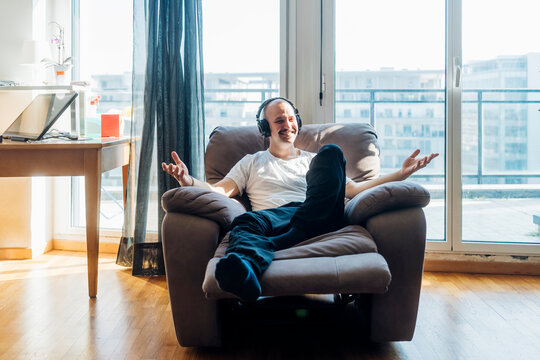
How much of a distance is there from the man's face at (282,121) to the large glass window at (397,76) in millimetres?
818

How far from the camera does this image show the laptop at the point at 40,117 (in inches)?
110

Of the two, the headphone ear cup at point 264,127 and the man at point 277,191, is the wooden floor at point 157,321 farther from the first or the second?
the headphone ear cup at point 264,127

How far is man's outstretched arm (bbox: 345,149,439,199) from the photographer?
7.08ft

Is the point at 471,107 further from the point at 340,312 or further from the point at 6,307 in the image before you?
the point at 6,307

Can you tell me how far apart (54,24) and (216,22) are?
108 centimetres

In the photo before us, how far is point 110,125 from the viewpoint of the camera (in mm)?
3098

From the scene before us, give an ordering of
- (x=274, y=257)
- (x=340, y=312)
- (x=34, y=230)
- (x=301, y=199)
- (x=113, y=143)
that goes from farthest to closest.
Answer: (x=34, y=230)
(x=113, y=143)
(x=301, y=199)
(x=340, y=312)
(x=274, y=257)

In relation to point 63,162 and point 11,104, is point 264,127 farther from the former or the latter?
point 11,104

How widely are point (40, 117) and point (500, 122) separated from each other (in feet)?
8.40

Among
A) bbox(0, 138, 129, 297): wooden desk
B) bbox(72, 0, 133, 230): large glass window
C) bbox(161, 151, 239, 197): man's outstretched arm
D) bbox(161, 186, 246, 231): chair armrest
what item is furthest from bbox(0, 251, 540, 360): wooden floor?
bbox(72, 0, 133, 230): large glass window

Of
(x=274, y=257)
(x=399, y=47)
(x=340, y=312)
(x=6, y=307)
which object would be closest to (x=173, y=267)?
(x=274, y=257)

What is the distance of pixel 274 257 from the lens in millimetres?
1869

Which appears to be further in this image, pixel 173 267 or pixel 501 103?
pixel 501 103

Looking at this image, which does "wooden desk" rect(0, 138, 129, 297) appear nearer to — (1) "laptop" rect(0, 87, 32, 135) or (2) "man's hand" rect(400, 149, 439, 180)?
(1) "laptop" rect(0, 87, 32, 135)
